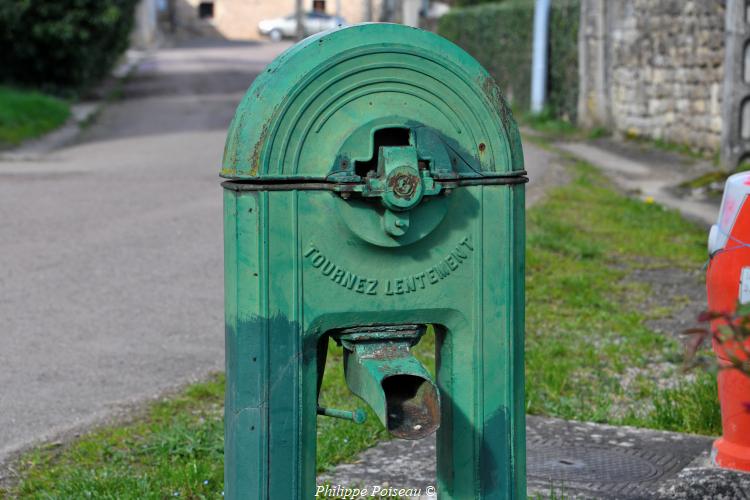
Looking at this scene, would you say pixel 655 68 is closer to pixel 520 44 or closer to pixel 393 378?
pixel 520 44

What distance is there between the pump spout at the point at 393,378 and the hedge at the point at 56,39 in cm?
1620

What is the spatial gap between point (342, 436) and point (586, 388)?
127cm

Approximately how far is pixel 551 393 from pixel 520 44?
611 inches

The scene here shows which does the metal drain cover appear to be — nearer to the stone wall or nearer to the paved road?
the paved road

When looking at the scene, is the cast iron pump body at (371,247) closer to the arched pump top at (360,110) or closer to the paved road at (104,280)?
the arched pump top at (360,110)

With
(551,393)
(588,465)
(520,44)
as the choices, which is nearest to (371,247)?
(588,465)

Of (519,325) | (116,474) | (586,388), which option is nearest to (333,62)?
(519,325)

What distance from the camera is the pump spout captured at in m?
2.58

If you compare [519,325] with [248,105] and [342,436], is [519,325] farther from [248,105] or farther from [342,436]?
[342,436]

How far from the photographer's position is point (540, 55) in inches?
708

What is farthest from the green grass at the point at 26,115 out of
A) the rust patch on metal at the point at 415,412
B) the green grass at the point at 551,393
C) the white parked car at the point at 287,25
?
the white parked car at the point at 287,25

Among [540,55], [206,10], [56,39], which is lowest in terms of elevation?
[540,55]

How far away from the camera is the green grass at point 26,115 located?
15023 millimetres

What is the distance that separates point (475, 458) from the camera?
281 cm
